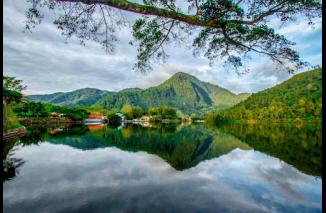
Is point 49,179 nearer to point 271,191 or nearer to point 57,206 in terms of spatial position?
point 57,206

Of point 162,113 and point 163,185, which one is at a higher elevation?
point 162,113

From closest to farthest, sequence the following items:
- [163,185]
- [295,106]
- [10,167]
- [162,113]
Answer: [163,185] < [10,167] < [295,106] < [162,113]

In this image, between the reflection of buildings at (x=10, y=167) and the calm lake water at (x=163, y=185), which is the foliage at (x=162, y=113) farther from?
the reflection of buildings at (x=10, y=167)

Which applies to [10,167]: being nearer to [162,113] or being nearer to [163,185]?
[163,185]

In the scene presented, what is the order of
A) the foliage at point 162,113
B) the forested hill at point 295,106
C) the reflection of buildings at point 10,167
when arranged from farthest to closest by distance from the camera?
the foliage at point 162,113
the forested hill at point 295,106
the reflection of buildings at point 10,167

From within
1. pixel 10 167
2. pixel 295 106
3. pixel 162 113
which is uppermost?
pixel 295 106

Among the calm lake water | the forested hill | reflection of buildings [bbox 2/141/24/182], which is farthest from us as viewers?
the forested hill

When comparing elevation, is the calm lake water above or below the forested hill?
below

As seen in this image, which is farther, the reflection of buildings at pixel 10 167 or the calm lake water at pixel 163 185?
the reflection of buildings at pixel 10 167

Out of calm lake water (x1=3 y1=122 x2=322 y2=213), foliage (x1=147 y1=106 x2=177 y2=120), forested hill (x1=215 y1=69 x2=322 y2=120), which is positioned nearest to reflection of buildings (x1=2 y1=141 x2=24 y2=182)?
calm lake water (x1=3 y1=122 x2=322 y2=213)

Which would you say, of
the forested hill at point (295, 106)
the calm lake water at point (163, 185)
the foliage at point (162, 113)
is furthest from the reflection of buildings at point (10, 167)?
the foliage at point (162, 113)

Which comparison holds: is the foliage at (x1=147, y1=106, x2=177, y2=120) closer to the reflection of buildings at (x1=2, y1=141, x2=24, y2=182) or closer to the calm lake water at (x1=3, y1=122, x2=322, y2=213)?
the calm lake water at (x1=3, y1=122, x2=322, y2=213)

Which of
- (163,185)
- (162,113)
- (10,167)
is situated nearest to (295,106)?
(162,113)

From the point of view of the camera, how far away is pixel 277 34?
17.3 ft
